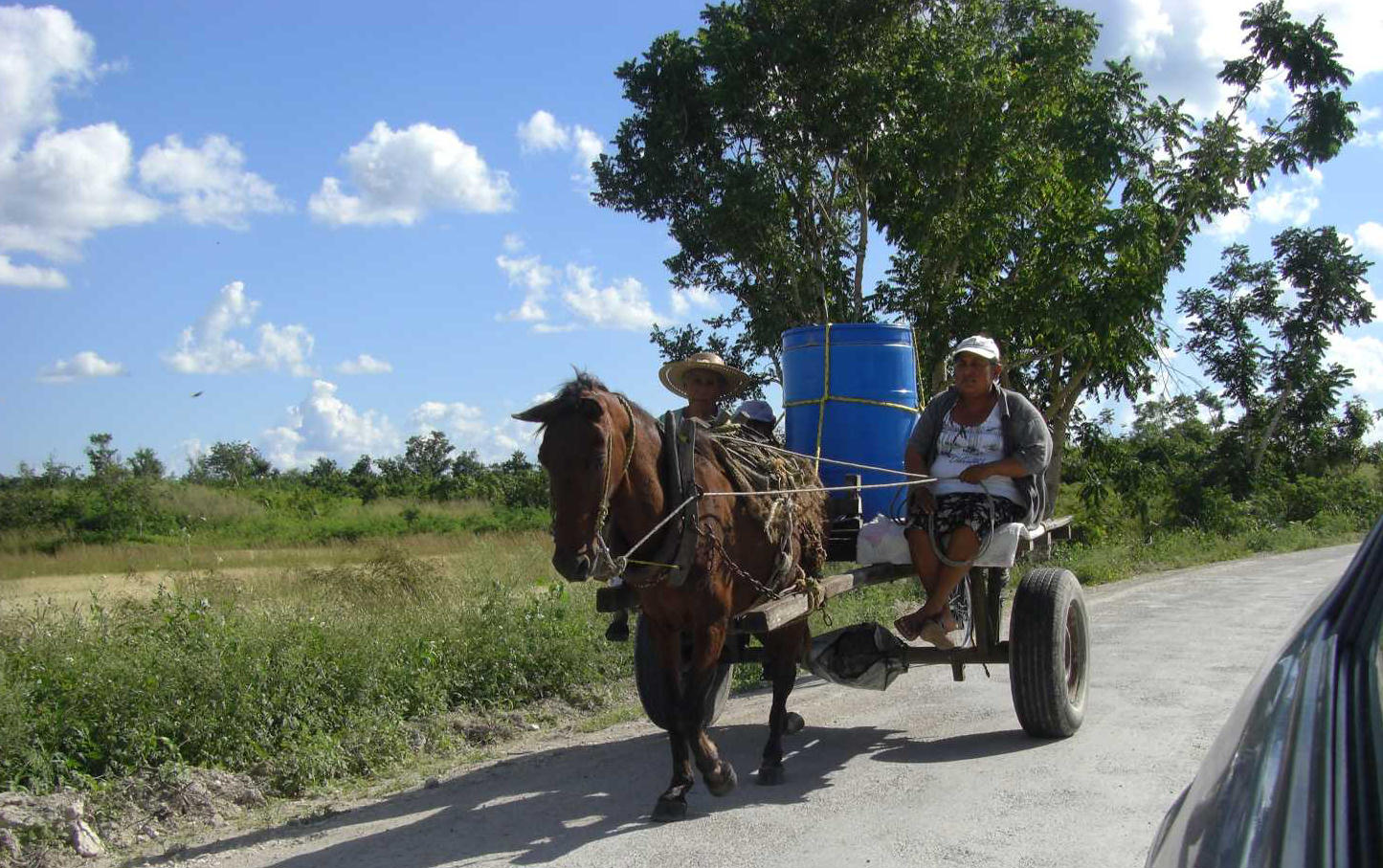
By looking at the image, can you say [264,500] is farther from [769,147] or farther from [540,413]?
[540,413]

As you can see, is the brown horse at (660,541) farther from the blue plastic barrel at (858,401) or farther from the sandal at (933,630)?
the blue plastic barrel at (858,401)

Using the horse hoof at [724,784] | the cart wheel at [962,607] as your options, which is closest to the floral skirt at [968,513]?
the cart wheel at [962,607]

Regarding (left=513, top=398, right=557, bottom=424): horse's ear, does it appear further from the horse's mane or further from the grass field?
the grass field

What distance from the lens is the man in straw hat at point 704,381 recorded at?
6.70 metres

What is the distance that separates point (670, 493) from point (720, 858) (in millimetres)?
1541

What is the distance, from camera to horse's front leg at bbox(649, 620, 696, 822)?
4.84 m

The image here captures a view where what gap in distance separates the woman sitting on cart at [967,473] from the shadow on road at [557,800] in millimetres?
801

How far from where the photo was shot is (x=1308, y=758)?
157cm

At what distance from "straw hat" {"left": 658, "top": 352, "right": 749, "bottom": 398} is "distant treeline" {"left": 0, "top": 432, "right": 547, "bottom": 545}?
64.8 ft

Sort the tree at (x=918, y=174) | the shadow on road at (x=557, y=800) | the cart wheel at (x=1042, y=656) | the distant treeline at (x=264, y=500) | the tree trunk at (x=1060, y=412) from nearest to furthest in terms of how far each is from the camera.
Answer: the shadow on road at (x=557, y=800)
the cart wheel at (x=1042, y=656)
the tree at (x=918, y=174)
the tree trunk at (x=1060, y=412)
the distant treeline at (x=264, y=500)

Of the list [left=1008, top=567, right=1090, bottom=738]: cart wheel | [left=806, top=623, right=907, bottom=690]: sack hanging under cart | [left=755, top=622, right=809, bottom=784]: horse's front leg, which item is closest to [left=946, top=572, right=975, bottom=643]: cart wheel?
[left=1008, top=567, right=1090, bottom=738]: cart wheel

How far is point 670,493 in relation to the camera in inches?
191

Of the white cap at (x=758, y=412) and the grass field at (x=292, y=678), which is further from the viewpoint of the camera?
the white cap at (x=758, y=412)

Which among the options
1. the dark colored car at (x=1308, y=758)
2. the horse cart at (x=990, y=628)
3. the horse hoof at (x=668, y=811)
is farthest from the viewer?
the horse cart at (x=990, y=628)
